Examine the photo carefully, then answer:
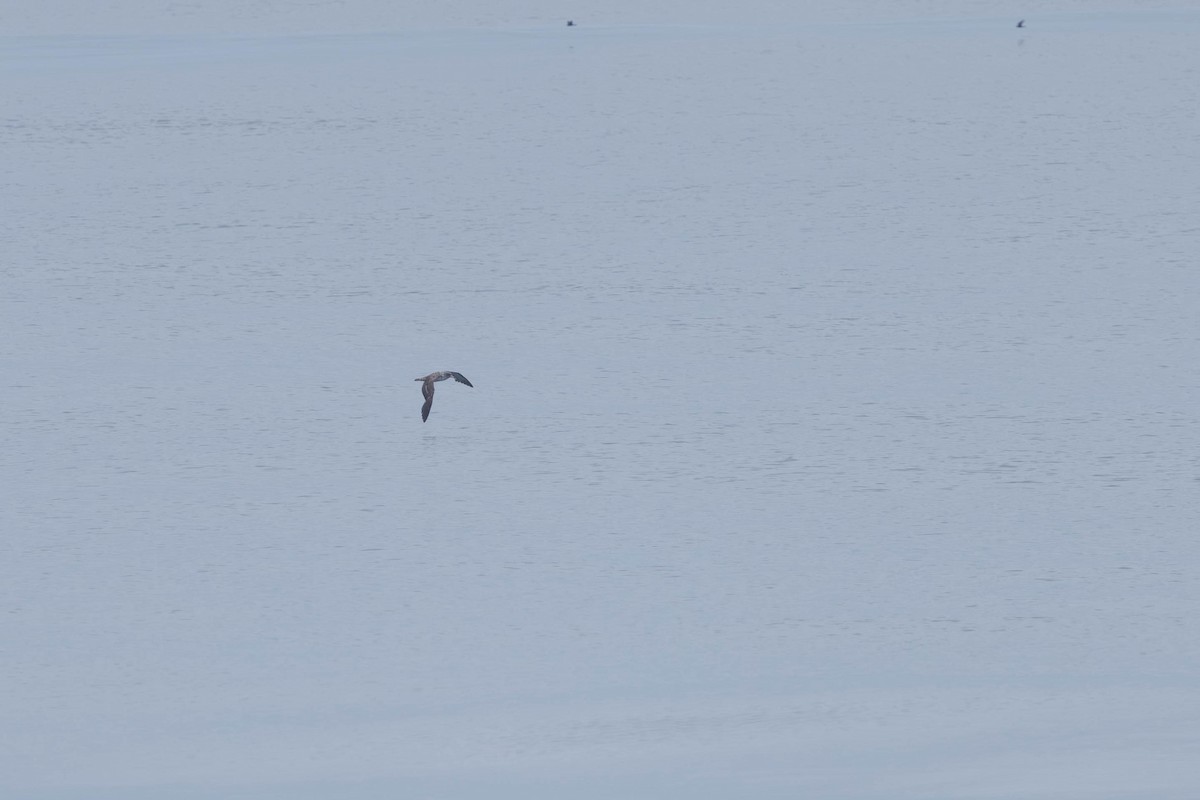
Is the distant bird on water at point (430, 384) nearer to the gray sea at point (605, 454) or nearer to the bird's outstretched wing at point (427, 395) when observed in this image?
the bird's outstretched wing at point (427, 395)

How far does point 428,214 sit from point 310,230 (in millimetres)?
928

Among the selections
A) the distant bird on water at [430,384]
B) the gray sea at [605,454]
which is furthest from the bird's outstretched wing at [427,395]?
the gray sea at [605,454]

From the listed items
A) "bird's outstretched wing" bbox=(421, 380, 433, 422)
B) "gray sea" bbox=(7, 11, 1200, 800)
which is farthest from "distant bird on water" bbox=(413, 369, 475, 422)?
"gray sea" bbox=(7, 11, 1200, 800)

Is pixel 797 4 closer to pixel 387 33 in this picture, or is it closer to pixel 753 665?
pixel 387 33

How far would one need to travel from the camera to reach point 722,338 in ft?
34.2

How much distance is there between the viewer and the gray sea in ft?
18.0

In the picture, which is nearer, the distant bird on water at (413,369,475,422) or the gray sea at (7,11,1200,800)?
the gray sea at (7,11,1200,800)

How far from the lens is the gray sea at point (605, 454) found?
18.0ft

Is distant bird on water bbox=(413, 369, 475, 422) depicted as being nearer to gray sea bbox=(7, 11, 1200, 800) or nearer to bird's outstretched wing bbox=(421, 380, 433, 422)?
bird's outstretched wing bbox=(421, 380, 433, 422)

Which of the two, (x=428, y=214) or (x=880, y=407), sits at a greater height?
(x=428, y=214)

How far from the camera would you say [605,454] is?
27.5 ft

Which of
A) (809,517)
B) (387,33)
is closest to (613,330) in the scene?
(809,517)

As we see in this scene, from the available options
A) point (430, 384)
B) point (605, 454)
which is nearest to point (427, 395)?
point (430, 384)

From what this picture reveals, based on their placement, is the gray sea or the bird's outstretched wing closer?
the gray sea
